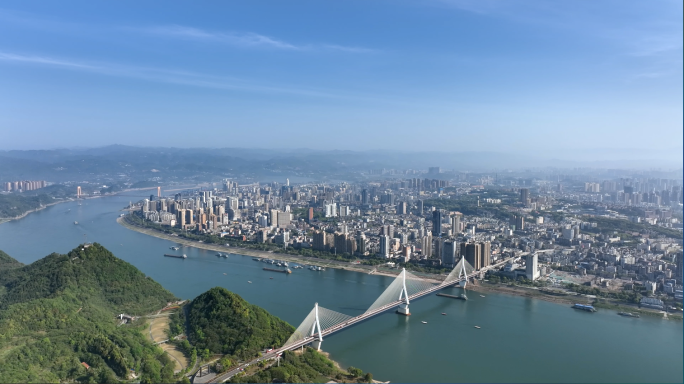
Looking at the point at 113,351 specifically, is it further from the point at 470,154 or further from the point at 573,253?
the point at 470,154

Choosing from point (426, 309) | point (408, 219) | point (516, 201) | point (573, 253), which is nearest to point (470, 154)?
point (516, 201)

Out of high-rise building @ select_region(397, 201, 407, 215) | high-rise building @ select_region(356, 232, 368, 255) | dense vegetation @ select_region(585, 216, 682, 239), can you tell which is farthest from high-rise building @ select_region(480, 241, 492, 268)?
high-rise building @ select_region(397, 201, 407, 215)

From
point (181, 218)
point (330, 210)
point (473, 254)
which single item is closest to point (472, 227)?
point (473, 254)

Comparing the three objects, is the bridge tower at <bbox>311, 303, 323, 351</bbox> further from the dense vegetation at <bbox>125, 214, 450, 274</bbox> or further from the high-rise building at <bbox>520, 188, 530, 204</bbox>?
the high-rise building at <bbox>520, 188, 530, 204</bbox>

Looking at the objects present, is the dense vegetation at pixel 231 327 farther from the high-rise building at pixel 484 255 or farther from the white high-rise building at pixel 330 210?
the white high-rise building at pixel 330 210

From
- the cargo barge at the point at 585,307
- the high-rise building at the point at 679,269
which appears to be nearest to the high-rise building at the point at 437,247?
the cargo barge at the point at 585,307

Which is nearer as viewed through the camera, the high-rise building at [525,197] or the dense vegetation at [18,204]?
the dense vegetation at [18,204]
